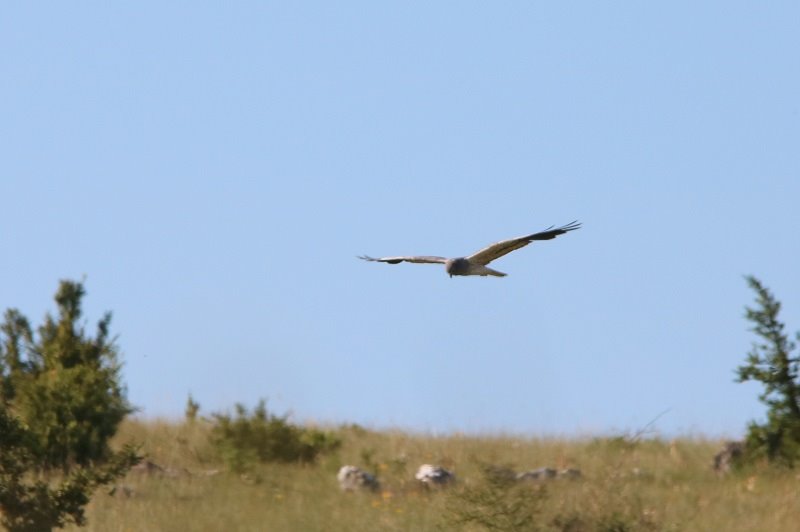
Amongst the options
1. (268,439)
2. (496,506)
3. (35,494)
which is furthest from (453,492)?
(268,439)

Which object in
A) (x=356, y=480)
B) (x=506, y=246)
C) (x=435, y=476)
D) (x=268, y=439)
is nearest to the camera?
(x=506, y=246)

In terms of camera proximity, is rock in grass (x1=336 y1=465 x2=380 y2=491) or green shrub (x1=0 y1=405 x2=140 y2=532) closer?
green shrub (x1=0 y1=405 x2=140 y2=532)

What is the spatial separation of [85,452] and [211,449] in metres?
1.62

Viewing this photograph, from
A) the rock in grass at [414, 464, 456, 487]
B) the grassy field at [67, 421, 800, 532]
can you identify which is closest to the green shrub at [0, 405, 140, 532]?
the grassy field at [67, 421, 800, 532]

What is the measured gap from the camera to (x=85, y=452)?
1769 cm

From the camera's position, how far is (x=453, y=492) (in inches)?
485

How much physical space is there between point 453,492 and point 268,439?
20.0ft

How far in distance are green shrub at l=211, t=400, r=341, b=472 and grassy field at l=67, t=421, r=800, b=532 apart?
262 mm

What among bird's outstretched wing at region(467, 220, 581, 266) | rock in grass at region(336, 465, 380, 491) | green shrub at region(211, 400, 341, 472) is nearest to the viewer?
bird's outstretched wing at region(467, 220, 581, 266)

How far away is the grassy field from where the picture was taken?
12.2 meters

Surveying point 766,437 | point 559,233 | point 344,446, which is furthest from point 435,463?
point 559,233

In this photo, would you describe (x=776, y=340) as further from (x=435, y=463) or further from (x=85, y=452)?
(x=85, y=452)

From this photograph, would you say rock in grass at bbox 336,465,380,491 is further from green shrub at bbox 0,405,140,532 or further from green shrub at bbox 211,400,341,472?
green shrub at bbox 0,405,140,532

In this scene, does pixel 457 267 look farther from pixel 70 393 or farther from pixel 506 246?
pixel 70 393
